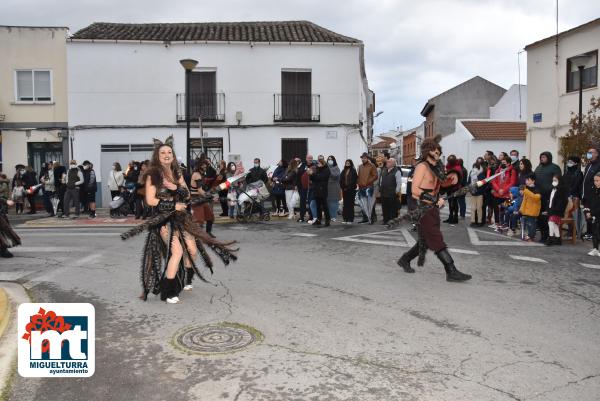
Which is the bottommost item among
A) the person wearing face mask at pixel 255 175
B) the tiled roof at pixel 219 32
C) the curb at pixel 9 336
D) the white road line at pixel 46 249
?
the curb at pixel 9 336

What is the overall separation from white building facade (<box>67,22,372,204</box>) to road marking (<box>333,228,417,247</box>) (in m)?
10.8

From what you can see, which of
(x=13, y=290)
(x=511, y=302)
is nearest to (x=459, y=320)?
(x=511, y=302)

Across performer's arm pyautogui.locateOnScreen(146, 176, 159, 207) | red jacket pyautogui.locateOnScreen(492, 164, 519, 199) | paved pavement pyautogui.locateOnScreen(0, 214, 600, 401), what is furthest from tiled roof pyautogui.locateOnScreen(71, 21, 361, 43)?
performer's arm pyautogui.locateOnScreen(146, 176, 159, 207)

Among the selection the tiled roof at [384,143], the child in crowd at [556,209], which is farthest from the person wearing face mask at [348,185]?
the tiled roof at [384,143]

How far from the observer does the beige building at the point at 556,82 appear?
20427 millimetres

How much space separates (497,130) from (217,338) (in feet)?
108

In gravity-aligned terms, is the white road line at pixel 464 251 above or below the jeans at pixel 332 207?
below

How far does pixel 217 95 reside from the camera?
73.5 feet

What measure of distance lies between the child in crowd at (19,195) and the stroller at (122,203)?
3407mm

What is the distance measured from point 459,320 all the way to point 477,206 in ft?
27.4

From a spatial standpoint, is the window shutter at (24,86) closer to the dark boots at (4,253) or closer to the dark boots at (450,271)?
the dark boots at (4,253)

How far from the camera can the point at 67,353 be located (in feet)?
13.5

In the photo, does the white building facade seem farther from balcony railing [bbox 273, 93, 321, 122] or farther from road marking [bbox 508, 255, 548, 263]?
road marking [bbox 508, 255, 548, 263]

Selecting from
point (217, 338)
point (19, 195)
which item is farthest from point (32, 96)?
point (217, 338)
